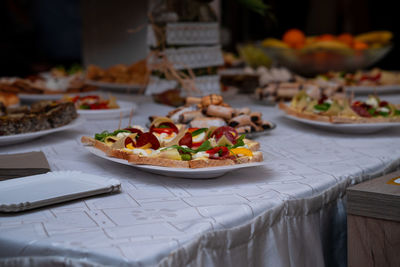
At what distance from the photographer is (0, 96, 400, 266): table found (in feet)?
2.04

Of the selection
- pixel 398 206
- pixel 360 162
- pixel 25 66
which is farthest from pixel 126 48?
pixel 398 206

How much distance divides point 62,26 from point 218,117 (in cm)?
511

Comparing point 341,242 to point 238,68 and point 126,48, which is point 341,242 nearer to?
point 238,68

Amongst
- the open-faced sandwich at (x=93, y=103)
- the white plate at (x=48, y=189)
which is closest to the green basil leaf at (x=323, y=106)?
the open-faced sandwich at (x=93, y=103)

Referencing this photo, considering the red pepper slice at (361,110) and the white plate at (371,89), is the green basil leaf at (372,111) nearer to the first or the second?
the red pepper slice at (361,110)

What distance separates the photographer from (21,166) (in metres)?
0.91

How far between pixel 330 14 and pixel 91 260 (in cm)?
504

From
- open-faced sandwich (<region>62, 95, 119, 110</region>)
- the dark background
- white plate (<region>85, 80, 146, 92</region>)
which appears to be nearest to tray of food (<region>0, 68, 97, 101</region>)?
white plate (<region>85, 80, 146, 92</region>)

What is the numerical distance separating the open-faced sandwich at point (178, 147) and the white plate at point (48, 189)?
0.10m

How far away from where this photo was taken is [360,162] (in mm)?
1071

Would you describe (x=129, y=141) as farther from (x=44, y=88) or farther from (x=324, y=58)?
(x=324, y=58)

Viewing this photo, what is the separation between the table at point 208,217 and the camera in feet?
2.04

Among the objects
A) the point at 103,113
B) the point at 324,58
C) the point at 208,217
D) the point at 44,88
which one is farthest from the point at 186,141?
the point at 324,58

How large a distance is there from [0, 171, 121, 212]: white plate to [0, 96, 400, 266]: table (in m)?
0.02
